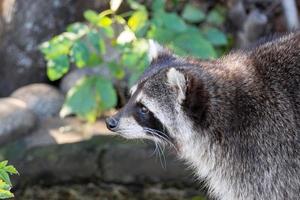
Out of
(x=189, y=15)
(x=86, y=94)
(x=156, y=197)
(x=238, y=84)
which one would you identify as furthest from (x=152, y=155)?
(x=238, y=84)

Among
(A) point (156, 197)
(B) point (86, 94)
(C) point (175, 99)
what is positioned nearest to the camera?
(C) point (175, 99)

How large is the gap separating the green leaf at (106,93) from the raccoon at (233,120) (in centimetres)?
176

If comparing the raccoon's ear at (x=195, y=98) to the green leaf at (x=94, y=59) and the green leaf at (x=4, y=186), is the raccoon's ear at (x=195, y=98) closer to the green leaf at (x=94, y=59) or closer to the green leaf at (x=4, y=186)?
the green leaf at (x=4, y=186)

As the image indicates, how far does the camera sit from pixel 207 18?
20.4 feet

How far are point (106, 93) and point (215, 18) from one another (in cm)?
119

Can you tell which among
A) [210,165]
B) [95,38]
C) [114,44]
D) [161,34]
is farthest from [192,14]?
[210,165]

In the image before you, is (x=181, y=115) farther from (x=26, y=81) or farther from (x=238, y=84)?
(x=26, y=81)

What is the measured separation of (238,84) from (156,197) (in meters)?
A: 1.52

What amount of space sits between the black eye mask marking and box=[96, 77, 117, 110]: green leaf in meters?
1.84

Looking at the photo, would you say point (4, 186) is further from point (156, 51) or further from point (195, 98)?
point (156, 51)

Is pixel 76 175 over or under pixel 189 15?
under

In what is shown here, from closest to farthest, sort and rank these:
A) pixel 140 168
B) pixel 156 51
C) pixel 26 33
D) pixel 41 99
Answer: pixel 156 51
pixel 140 168
pixel 41 99
pixel 26 33

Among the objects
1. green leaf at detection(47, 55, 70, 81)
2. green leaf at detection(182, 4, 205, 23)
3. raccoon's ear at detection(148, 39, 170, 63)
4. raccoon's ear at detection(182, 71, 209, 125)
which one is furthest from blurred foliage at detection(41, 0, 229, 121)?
raccoon's ear at detection(182, 71, 209, 125)

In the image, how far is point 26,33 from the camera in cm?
655
